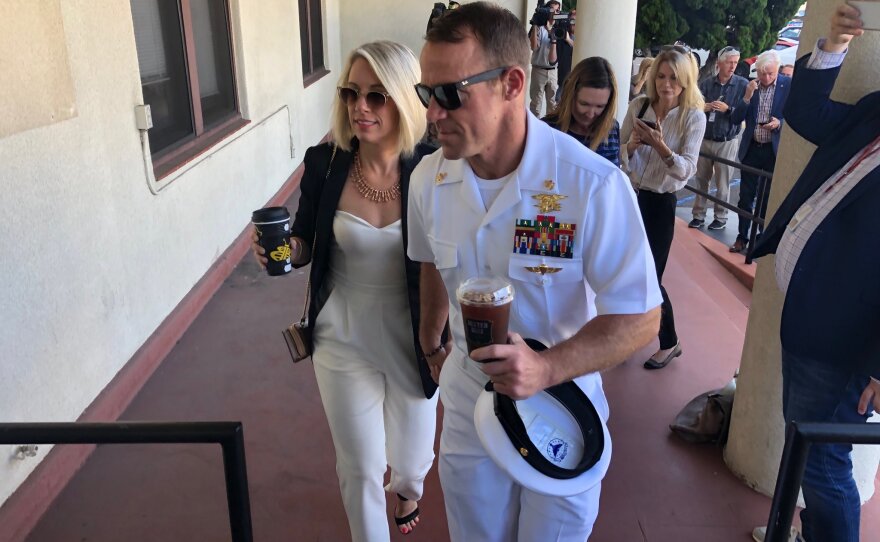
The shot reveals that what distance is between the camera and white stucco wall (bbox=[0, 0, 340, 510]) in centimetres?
272

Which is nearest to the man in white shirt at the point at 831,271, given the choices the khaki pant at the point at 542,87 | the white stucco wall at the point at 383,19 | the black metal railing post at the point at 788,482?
the black metal railing post at the point at 788,482

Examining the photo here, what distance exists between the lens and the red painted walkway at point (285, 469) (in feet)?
9.19

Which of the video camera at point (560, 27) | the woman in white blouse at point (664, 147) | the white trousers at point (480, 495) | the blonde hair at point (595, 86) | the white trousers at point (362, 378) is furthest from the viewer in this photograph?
the video camera at point (560, 27)

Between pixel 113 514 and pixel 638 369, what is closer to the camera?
pixel 113 514

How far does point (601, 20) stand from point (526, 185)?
5455 millimetres

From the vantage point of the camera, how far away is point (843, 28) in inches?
81.8

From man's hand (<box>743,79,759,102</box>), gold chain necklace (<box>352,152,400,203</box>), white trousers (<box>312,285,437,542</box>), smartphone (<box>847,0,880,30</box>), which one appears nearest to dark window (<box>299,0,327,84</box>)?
man's hand (<box>743,79,759,102</box>)

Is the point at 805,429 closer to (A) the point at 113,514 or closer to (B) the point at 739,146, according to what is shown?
(A) the point at 113,514

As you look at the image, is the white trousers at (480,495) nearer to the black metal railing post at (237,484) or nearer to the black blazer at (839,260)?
the black metal railing post at (237,484)

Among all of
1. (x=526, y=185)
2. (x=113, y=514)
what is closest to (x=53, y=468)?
(x=113, y=514)

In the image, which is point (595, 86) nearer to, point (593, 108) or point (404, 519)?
point (593, 108)

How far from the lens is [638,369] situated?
4.17 meters

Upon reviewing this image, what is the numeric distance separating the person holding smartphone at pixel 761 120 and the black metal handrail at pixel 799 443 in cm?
592

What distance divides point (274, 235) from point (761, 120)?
6.46 m
